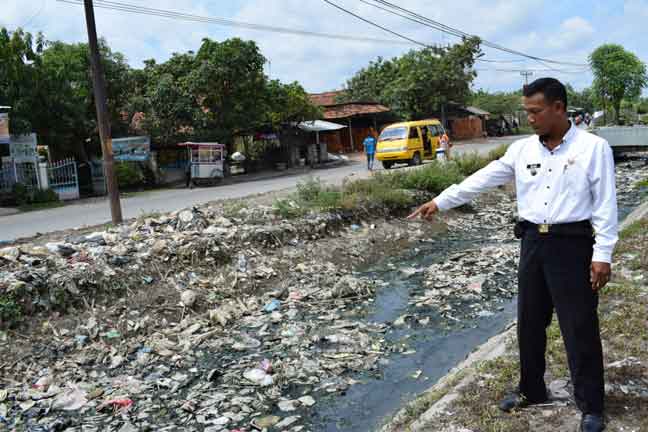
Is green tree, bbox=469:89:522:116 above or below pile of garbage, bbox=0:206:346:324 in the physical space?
above

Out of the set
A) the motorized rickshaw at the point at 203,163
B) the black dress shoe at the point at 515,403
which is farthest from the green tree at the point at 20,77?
the black dress shoe at the point at 515,403

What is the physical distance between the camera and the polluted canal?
4523 mm

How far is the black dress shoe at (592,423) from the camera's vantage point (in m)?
2.90

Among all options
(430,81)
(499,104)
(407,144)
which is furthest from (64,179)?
(499,104)

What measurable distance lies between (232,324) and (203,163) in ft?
49.5

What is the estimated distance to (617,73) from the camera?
40.7 meters

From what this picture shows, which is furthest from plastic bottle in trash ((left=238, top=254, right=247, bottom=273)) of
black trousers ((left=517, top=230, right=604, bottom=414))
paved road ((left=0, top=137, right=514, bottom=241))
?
black trousers ((left=517, top=230, right=604, bottom=414))

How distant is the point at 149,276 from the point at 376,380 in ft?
11.7

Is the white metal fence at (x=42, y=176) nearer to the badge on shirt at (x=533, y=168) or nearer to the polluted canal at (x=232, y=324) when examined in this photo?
the polluted canal at (x=232, y=324)

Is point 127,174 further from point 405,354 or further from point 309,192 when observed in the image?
point 405,354

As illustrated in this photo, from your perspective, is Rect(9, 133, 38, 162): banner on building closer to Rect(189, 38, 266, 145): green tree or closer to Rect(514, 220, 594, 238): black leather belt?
Rect(189, 38, 266, 145): green tree

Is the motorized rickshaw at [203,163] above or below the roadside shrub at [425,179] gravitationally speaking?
above

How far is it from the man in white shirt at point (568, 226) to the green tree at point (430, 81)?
36.2m

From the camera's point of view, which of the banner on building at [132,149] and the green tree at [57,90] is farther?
the banner on building at [132,149]
